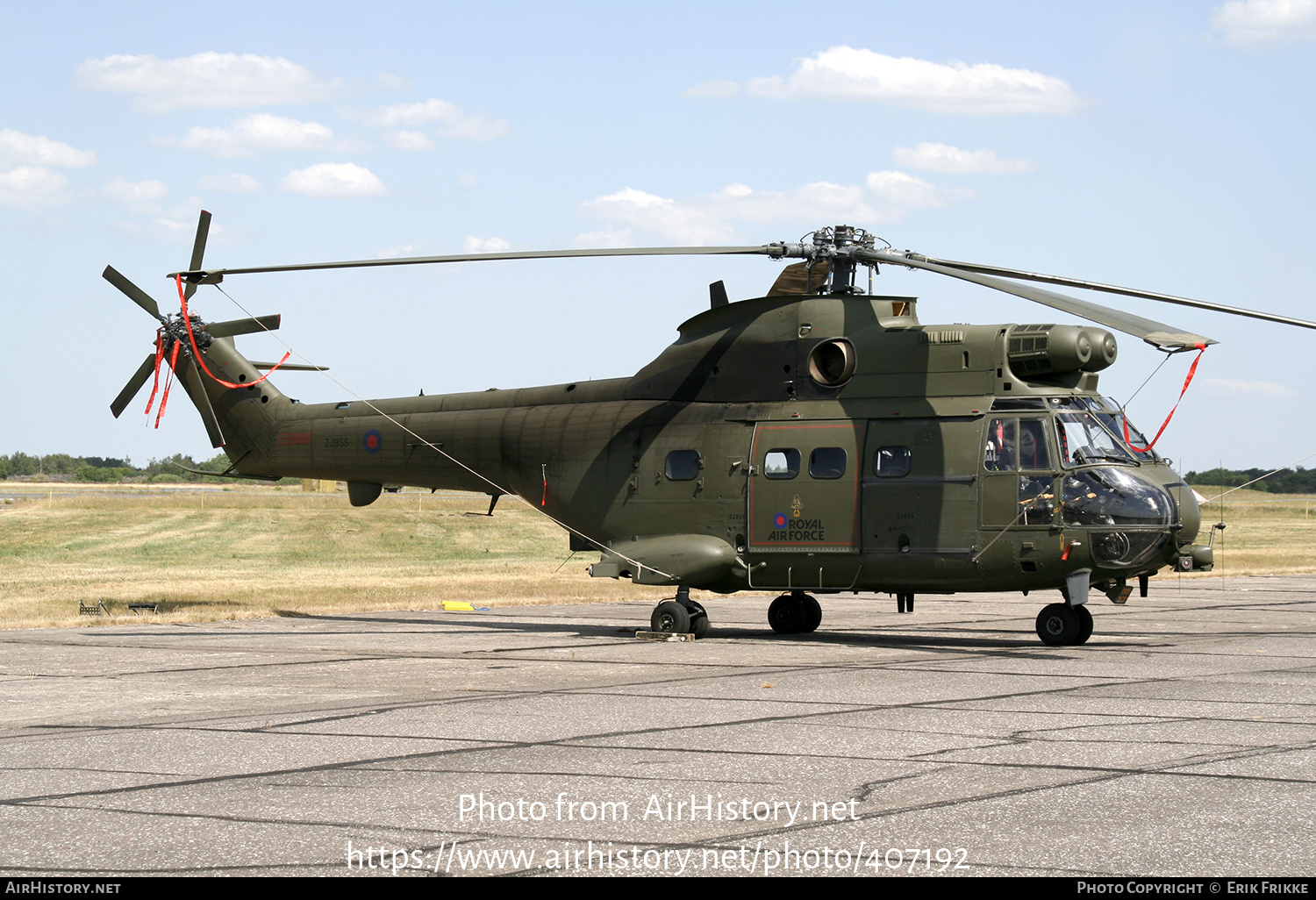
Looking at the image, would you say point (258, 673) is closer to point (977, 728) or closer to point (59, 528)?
point (977, 728)

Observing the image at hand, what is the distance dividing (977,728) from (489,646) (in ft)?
28.2

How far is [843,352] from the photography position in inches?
717

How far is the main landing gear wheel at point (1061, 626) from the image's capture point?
17.4 m

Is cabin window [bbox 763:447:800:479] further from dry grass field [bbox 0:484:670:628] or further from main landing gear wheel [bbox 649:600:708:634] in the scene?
dry grass field [bbox 0:484:670:628]

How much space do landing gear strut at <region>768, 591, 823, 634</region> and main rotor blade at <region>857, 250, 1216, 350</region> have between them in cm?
572

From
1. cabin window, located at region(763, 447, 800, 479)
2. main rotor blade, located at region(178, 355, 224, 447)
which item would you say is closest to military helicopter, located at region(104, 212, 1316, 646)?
cabin window, located at region(763, 447, 800, 479)

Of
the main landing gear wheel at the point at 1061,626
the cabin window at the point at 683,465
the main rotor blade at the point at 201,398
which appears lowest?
the main landing gear wheel at the point at 1061,626

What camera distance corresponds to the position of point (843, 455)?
59.0 ft

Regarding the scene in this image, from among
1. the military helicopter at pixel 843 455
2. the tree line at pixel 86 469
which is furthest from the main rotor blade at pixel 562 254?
the tree line at pixel 86 469

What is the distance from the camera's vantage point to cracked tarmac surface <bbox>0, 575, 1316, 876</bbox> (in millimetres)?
6887

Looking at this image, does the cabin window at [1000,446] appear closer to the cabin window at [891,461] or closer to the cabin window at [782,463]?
the cabin window at [891,461]

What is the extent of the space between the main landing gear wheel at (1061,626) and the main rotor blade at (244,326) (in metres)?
13.5

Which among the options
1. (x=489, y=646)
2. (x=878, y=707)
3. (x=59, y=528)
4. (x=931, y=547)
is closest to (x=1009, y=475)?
(x=931, y=547)

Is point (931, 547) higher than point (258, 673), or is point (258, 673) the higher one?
point (931, 547)
